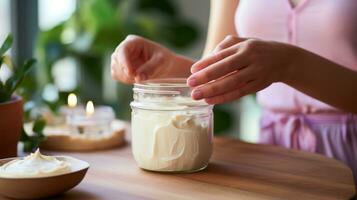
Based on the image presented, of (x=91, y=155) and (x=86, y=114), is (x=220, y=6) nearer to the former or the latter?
(x=86, y=114)

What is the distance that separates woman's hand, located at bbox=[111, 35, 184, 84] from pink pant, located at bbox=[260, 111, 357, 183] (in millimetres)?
304

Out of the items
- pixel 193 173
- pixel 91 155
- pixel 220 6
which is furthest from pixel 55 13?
pixel 193 173

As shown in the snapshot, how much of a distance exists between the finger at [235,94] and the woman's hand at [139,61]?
260 mm

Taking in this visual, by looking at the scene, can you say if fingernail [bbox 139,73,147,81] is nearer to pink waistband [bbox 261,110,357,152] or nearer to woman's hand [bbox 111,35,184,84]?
woman's hand [bbox 111,35,184,84]

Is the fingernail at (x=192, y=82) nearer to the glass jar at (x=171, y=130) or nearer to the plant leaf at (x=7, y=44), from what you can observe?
the glass jar at (x=171, y=130)

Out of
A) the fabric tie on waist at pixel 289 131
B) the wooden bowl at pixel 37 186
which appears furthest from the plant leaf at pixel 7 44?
the fabric tie on waist at pixel 289 131

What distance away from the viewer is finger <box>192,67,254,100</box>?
2.79 feet

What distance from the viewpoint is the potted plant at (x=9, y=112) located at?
3.13 feet

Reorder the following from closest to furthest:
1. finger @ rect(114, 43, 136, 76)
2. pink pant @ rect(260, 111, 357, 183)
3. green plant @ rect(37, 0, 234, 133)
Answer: finger @ rect(114, 43, 136, 76), pink pant @ rect(260, 111, 357, 183), green plant @ rect(37, 0, 234, 133)

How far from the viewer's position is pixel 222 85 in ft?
2.79

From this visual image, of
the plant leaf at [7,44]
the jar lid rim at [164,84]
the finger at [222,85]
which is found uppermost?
the plant leaf at [7,44]

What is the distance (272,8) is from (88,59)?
3.69 ft

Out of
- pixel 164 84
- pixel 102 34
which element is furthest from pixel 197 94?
pixel 102 34

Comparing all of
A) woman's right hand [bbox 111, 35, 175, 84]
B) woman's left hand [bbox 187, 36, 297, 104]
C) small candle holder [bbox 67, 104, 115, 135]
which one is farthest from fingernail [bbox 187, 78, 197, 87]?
small candle holder [bbox 67, 104, 115, 135]
